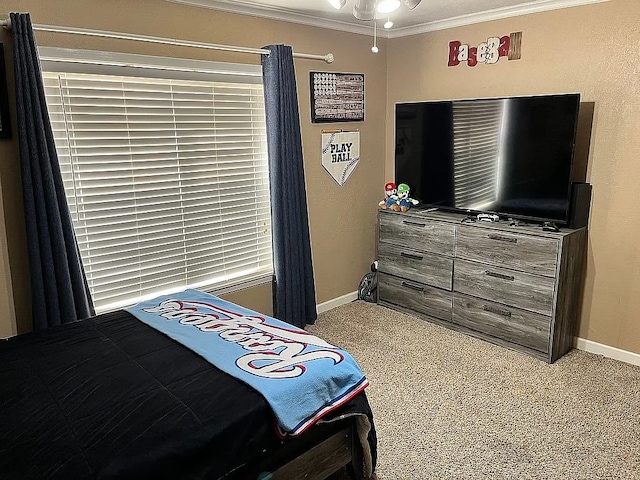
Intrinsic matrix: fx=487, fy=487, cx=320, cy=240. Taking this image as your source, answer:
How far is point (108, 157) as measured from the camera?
2861 millimetres

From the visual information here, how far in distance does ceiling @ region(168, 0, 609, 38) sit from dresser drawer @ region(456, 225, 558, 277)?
1522mm

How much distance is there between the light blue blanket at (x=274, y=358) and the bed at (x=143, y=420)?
0.05 meters

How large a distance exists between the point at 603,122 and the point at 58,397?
3.34m

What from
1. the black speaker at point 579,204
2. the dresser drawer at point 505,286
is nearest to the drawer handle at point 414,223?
the dresser drawer at point 505,286

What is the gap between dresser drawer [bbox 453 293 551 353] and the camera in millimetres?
3201

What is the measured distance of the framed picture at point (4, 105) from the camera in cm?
243

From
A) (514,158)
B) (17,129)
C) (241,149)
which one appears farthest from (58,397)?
(514,158)

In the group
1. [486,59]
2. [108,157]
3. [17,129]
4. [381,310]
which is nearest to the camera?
[17,129]

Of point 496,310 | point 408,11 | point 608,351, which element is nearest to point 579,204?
point 496,310

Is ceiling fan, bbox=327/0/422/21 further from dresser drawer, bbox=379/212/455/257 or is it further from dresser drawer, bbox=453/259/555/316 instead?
dresser drawer, bbox=453/259/555/316

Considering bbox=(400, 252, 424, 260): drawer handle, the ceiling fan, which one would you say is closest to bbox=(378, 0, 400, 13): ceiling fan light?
the ceiling fan

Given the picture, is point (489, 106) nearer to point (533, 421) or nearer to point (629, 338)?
point (629, 338)

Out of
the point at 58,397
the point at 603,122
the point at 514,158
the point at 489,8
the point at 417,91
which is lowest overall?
the point at 58,397

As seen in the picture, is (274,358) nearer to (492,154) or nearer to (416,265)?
(416,265)
